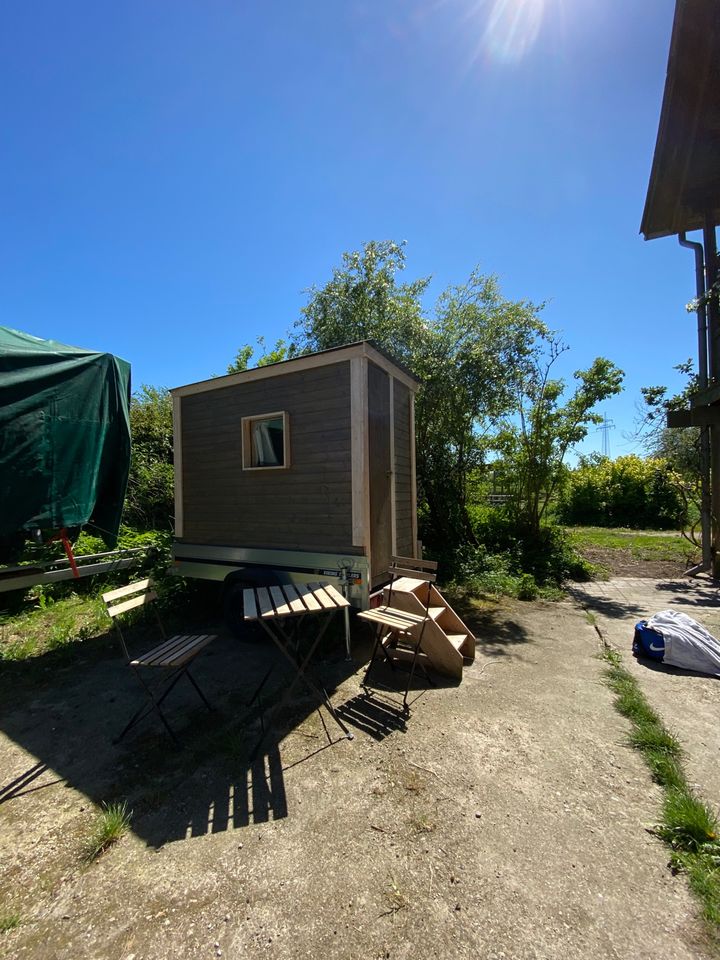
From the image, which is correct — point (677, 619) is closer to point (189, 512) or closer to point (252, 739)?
point (252, 739)

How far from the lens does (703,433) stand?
7664 mm

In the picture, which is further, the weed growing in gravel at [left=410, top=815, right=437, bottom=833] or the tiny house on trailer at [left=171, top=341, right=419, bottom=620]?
the tiny house on trailer at [left=171, top=341, right=419, bottom=620]

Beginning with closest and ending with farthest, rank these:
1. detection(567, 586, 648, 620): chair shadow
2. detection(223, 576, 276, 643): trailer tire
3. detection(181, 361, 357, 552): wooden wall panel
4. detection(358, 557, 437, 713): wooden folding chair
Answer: detection(358, 557, 437, 713): wooden folding chair, detection(181, 361, 357, 552): wooden wall panel, detection(223, 576, 276, 643): trailer tire, detection(567, 586, 648, 620): chair shadow

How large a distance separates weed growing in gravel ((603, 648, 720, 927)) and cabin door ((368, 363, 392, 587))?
2362mm

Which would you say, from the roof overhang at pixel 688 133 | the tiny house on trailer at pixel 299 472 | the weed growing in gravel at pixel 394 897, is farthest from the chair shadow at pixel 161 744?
the roof overhang at pixel 688 133

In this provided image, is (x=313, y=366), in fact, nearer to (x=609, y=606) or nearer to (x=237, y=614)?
(x=237, y=614)

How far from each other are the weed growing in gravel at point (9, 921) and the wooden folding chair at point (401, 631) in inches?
87.3

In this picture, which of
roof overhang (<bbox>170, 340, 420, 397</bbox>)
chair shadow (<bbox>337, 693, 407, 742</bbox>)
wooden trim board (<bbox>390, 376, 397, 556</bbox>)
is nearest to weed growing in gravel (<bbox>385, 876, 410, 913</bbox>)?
chair shadow (<bbox>337, 693, 407, 742</bbox>)

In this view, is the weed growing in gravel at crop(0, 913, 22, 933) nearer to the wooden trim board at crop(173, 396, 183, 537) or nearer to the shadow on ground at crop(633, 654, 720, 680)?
the wooden trim board at crop(173, 396, 183, 537)

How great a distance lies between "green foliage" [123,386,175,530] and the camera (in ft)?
29.0

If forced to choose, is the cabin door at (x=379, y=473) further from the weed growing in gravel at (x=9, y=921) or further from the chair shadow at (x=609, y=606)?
the chair shadow at (x=609, y=606)

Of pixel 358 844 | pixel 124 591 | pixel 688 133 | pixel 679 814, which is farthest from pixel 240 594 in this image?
pixel 688 133

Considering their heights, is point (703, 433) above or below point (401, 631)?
above

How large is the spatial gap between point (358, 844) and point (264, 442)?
397cm
